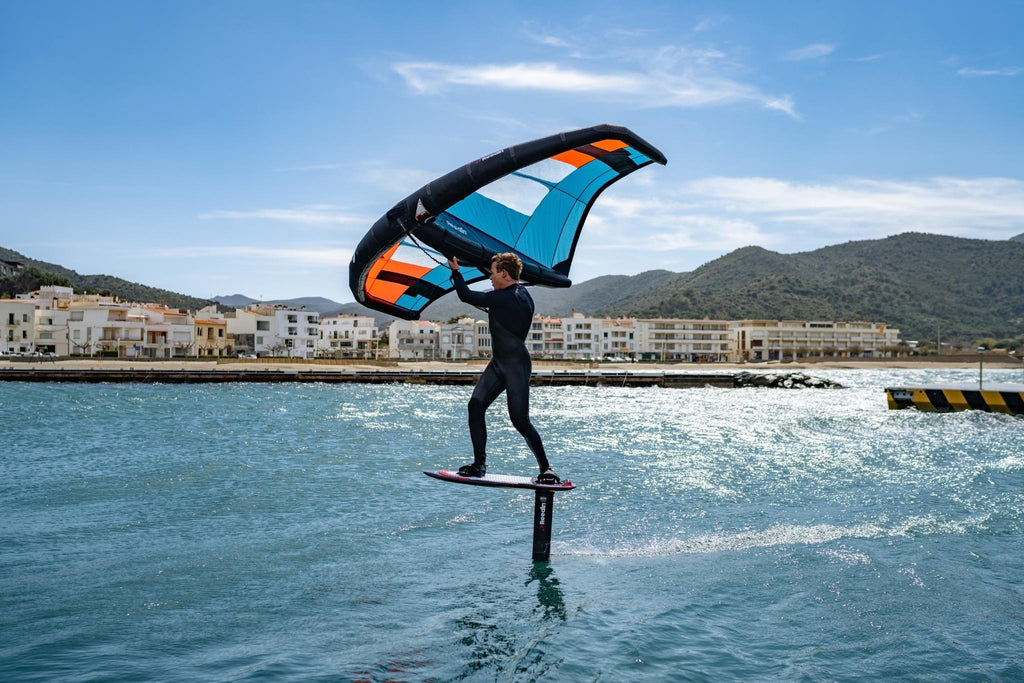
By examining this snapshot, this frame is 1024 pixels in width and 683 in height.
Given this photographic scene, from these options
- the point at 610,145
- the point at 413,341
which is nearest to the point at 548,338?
the point at 413,341

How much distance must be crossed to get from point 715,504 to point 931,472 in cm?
813

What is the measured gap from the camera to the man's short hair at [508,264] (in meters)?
8.23

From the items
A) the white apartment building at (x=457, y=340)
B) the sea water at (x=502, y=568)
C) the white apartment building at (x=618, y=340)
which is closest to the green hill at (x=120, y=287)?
the white apartment building at (x=457, y=340)

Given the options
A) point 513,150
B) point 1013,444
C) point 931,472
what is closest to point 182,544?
point 513,150

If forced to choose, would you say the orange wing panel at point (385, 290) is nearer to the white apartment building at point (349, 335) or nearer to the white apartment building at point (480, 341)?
the white apartment building at point (349, 335)

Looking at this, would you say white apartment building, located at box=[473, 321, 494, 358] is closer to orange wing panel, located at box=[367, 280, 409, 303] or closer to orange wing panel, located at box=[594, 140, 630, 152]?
orange wing panel, located at box=[367, 280, 409, 303]

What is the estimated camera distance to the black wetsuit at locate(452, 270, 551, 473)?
8.12 m

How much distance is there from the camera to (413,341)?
138 metres

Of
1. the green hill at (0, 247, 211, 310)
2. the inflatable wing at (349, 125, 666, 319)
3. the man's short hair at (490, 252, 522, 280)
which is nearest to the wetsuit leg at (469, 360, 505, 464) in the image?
the man's short hair at (490, 252, 522, 280)

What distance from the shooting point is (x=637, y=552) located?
37.9 ft

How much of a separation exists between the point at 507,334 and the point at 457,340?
12972 cm

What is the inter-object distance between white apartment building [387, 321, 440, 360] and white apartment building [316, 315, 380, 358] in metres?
3.17

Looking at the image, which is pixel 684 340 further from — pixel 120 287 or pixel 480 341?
pixel 120 287

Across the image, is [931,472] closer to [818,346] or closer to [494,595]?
[494,595]
